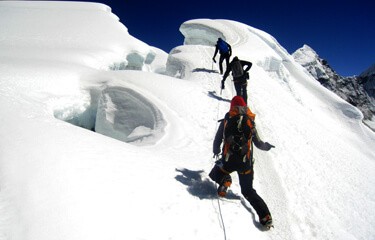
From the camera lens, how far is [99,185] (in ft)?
10.9

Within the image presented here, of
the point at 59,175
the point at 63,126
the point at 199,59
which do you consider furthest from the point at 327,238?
the point at 199,59

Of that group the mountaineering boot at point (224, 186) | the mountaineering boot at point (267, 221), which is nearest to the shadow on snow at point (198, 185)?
the mountaineering boot at point (224, 186)

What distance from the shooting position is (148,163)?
4320mm

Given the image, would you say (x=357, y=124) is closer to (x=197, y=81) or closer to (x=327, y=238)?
(x=197, y=81)

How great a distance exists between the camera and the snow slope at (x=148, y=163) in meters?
2.94

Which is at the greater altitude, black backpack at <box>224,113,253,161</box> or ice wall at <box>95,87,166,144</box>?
black backpack at <box>224,113,253,161</box>

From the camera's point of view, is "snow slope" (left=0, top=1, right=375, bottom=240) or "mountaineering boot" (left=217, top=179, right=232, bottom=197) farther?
"mountaineering boot" (left=217, top=179, right=232, bottom=197)

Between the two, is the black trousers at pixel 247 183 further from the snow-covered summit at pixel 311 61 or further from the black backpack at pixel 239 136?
the snow-covered summit at pixel 311 61

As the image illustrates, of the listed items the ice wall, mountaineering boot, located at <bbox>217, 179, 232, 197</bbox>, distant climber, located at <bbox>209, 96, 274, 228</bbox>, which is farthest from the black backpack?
the ice wall

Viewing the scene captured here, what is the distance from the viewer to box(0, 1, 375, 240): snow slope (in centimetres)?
294

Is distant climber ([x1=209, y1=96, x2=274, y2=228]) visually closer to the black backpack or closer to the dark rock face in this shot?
the black backpack

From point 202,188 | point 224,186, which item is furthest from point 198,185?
point 224,186

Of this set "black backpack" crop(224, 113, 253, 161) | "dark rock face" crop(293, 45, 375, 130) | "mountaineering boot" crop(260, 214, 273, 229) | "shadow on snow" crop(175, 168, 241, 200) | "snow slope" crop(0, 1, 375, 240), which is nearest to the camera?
"snow slope" crop(0, 1, 375, 240)

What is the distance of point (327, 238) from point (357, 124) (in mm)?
15173
